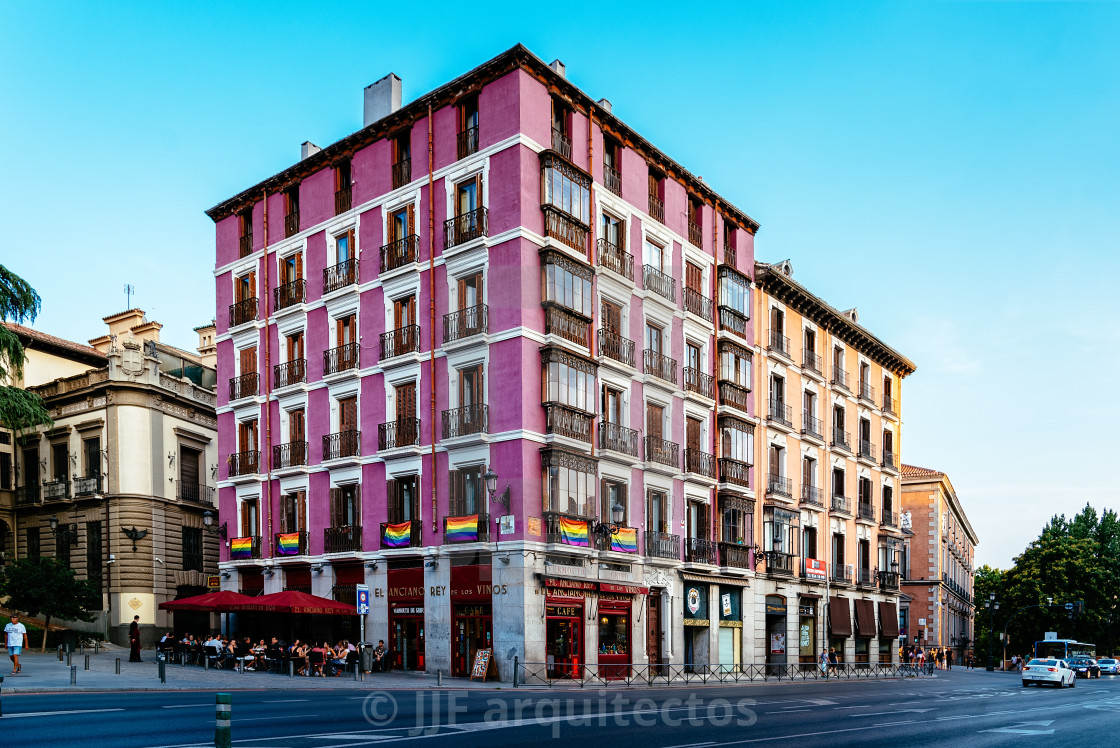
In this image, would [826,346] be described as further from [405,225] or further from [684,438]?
[405,225]

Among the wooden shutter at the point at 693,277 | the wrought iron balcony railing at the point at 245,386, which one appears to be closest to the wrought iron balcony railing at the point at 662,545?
the wooden shutter at the point at 693,277

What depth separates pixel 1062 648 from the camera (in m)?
79.1

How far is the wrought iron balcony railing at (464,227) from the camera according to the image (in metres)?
35.9

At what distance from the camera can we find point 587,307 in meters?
37.3

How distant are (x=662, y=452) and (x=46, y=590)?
2504 centimetres

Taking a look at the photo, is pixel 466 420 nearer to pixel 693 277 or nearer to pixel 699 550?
pixel 699 550

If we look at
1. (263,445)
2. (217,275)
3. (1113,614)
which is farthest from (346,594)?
(1113,614)

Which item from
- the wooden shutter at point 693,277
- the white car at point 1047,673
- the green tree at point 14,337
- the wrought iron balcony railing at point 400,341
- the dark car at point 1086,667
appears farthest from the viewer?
the dark car at point 1086,667

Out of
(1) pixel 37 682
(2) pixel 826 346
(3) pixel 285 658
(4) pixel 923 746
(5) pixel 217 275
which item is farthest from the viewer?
(2) pixel 826 346

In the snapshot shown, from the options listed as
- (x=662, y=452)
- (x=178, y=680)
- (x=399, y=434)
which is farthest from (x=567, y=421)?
(x=178, y=680)

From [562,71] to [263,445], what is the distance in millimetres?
20470

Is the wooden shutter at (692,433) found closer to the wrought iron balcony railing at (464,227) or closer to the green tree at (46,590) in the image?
the wrought iron balcony railing at (464,227)

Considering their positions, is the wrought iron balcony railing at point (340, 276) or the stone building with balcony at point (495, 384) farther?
the wrought iron balcony railing at point (340, 276)

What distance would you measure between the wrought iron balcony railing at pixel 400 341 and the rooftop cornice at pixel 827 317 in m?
19.5
